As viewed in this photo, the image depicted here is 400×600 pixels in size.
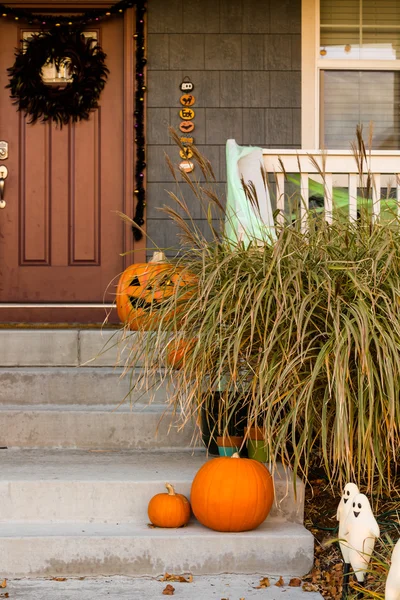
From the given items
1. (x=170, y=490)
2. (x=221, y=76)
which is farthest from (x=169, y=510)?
(x=221, y=76)

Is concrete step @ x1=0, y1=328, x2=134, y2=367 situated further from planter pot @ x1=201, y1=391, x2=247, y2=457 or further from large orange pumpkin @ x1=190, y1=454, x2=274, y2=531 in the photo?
large orange pumpkin @ x1=190, y1=454, x2=274, y2=531

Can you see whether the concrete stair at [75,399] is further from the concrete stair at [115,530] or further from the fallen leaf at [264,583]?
the fallen leaf at [264,583]

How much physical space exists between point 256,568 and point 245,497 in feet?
0.72

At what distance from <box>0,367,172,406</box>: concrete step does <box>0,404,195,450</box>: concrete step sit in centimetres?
19

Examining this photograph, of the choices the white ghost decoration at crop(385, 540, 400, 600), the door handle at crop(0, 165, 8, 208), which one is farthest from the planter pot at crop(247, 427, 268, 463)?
the door handle at crop(0, 165, 8, 208)

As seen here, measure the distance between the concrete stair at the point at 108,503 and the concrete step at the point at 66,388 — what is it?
5 cm

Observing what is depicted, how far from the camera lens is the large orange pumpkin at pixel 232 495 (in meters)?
2.25

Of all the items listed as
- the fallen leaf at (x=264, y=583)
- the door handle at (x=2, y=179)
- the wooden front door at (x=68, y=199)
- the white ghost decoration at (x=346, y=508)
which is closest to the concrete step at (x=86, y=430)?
the fallen leaf at (x=264, y=583)

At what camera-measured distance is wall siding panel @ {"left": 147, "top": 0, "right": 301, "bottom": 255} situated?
15.1 ft

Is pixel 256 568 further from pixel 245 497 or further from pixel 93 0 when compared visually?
pixel 93 0

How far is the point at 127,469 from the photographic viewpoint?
2586 mm

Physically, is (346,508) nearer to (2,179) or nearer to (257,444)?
(257,444)

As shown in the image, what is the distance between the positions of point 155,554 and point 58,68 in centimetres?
329

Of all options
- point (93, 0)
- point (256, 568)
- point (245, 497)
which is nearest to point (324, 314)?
point (245, 497)
